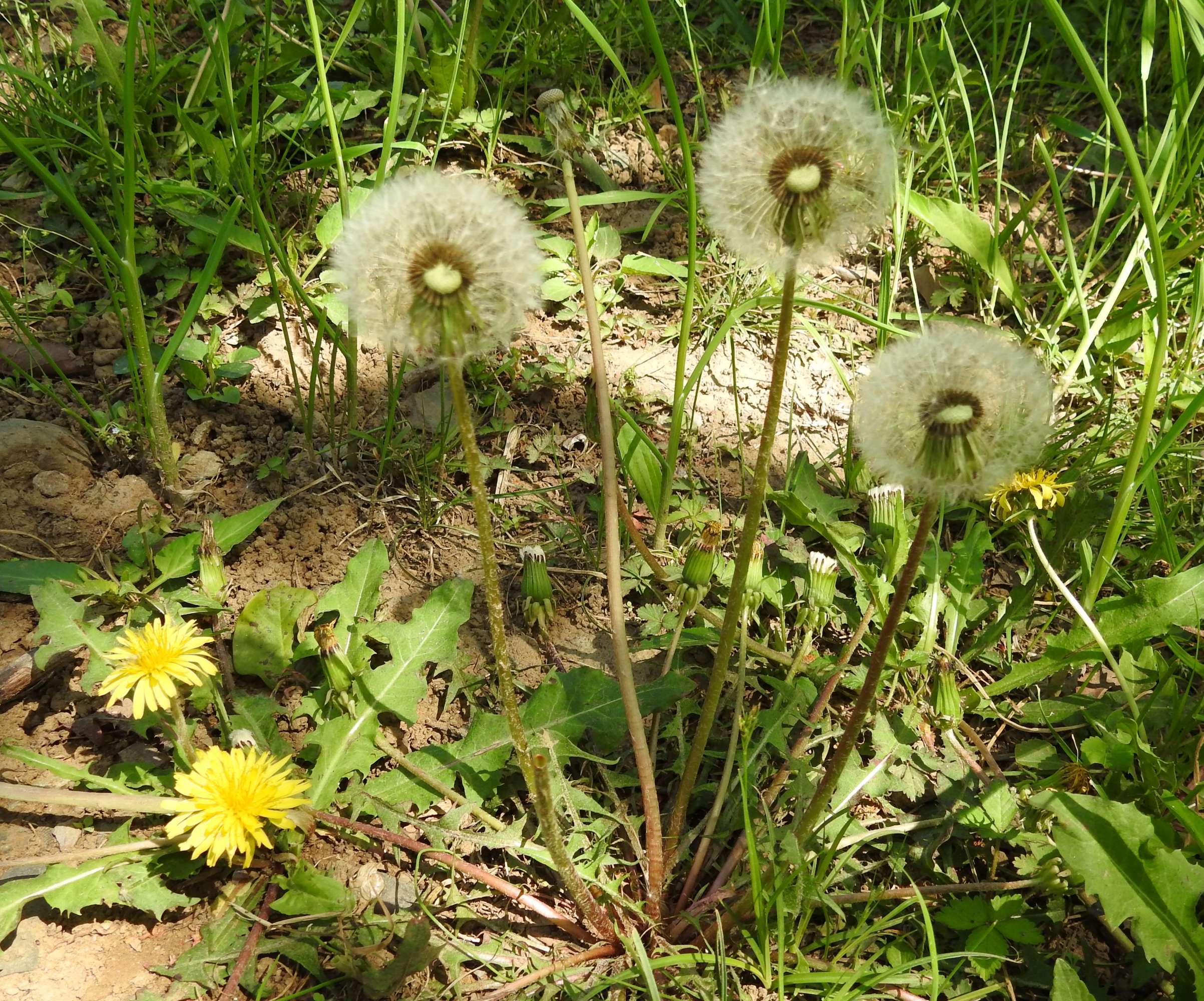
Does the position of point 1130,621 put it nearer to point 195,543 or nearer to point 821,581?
point 821,581

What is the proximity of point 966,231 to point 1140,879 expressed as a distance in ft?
5.94

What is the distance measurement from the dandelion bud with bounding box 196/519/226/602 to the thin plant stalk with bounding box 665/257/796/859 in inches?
42.4

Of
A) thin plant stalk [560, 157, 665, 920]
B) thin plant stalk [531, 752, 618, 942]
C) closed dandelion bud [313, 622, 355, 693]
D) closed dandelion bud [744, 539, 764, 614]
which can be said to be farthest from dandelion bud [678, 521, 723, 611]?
closed dandelion bud [313, 622, 355, 693]

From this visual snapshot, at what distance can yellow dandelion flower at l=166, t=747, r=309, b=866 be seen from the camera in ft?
5.38

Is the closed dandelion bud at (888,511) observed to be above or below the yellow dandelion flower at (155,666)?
above

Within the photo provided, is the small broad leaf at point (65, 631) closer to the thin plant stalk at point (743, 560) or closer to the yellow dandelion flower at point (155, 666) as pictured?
the yellow dandelion flower at point (155, 666)

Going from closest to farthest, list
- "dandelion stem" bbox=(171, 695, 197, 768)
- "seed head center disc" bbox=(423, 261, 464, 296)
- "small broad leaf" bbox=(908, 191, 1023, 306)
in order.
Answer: "seed head center disc" bbox=(423, 261, 464, 296) → "dandelion stem" bbox=(171, 695, 197, 768) → "small broad leaf" bbox=(908, 191, 1023, 306)

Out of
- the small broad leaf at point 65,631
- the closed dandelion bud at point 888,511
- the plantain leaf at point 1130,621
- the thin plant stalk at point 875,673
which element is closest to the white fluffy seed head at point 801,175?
the thin plant stalk at point 875,673

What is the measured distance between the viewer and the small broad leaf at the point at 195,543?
2.12m

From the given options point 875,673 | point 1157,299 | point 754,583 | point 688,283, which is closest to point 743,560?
point 875,673

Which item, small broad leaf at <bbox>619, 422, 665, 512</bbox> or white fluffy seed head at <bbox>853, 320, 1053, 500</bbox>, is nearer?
white fluffy seed head at <bbox>853, 320, 1053, 500</bbox>

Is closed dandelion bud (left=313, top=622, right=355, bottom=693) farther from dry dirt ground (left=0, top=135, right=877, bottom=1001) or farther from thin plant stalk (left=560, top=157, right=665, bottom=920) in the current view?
thin plant stalk (left=560, top=157, right=665, bottom=920)

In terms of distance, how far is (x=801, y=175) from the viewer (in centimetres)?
128

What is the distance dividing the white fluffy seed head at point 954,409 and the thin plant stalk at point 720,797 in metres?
0.68
